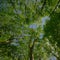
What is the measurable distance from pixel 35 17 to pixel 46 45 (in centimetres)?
1033

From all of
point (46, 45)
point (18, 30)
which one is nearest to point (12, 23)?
point (18, 30)

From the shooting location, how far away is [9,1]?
774 inches

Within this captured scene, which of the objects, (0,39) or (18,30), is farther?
(18,30)

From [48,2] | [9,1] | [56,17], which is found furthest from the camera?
[9,1]

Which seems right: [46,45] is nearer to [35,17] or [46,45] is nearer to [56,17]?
[35,17]

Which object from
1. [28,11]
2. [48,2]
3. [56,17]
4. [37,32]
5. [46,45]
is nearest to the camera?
[56,17]

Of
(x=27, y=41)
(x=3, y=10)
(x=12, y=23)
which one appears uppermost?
(x=3, y=10)

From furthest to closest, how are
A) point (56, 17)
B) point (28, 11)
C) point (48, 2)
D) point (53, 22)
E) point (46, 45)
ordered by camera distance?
point (46, 45) < point (28, 11) < point (48, 2) < point (53, 22) < point (56, 17)

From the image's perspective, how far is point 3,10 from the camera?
19.5 meters

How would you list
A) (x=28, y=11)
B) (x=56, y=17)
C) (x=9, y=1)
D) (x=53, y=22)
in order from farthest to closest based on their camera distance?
(x=28, y=11), (x=9, y=1), (x=53, y=22), (x=56, y=17)

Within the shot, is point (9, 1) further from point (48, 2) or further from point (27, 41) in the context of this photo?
point (27, 41)

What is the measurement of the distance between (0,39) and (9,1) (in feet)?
13.4

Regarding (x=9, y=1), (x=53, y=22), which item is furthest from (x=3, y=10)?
(x=53, y=22)

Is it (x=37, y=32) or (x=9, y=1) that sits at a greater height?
(x=9, y=1)
